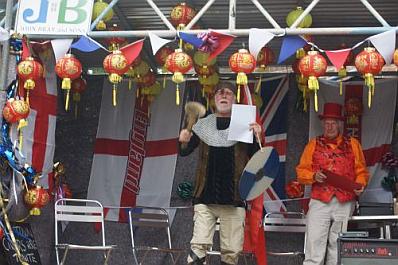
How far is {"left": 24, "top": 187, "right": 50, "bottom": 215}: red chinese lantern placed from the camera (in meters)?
6.58

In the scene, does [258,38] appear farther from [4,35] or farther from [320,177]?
[4,35]

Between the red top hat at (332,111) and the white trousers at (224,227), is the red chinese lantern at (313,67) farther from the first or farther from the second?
the white trousers at (224,227)

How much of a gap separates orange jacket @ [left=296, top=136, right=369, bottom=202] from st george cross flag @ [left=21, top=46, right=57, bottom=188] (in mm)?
2408

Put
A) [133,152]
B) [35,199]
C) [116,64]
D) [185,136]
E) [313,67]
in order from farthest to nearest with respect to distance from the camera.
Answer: [133,152] < [35,199] < [116,64] < [313,67] < [185,136]

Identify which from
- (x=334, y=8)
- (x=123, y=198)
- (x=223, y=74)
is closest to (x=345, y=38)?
(x=334, y=8)

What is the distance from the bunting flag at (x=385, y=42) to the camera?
5926 millimetres

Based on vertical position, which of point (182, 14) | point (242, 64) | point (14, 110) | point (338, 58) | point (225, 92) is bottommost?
point (14, 110)

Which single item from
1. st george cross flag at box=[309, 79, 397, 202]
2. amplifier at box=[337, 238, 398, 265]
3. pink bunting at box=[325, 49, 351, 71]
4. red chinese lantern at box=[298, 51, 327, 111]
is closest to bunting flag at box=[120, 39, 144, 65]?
red chinese lantern at box=[298, 51, 327, 111]

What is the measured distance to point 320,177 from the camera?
6.59 m

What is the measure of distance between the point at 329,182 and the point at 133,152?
2404 millimetres

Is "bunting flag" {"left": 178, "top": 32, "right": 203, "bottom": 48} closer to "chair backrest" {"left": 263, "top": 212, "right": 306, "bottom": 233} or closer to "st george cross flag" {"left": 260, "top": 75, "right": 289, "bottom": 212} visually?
"st george cross flag" {"left": 260, "top": 75, "right": 289, "bottom": 212}

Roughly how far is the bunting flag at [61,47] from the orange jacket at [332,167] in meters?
2.36

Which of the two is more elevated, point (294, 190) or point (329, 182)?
point (329, 182)

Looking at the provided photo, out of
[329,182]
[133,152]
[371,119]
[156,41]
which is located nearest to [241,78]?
[156,41]
